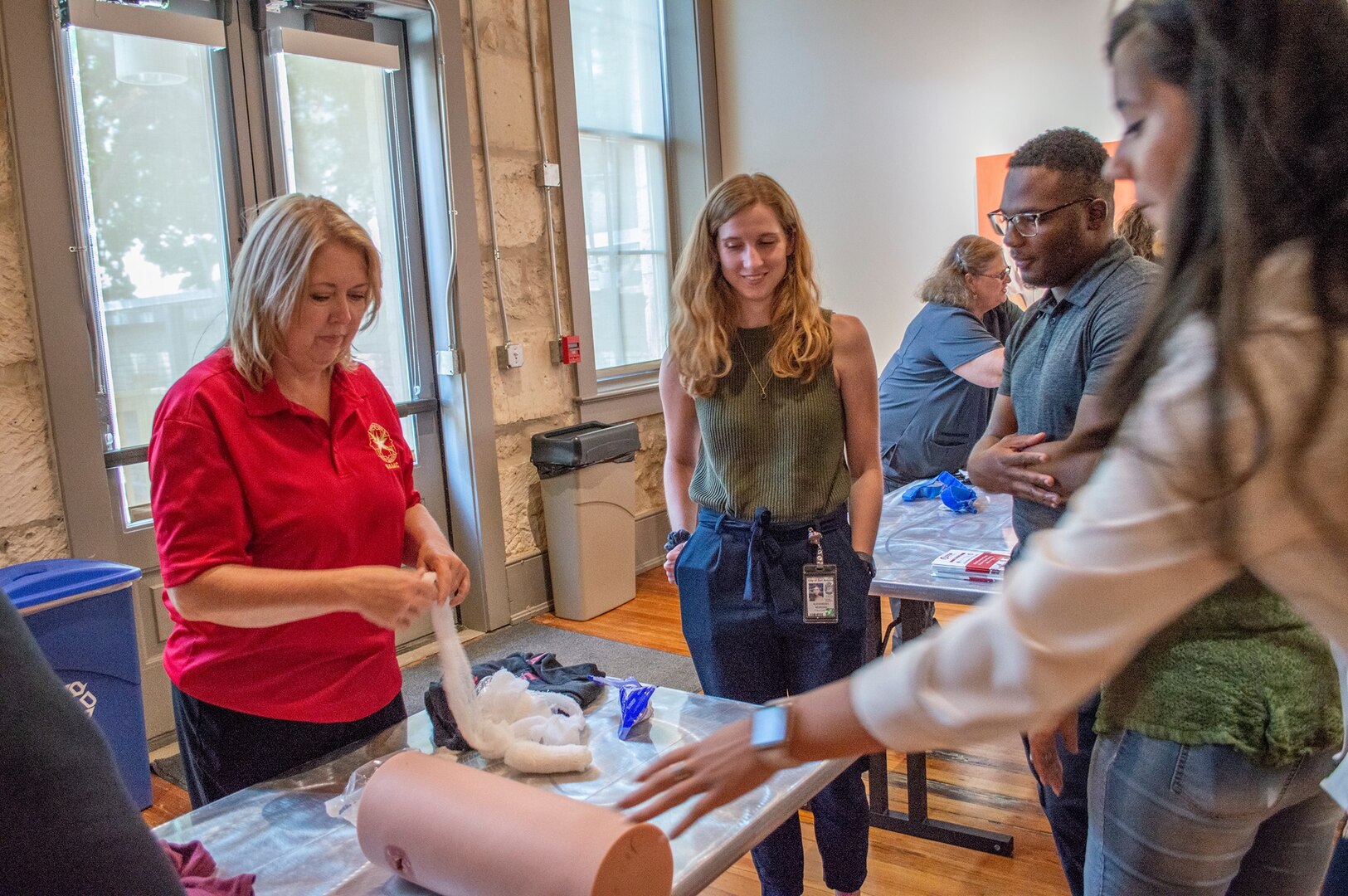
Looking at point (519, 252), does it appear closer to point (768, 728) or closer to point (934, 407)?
point (934, 407)

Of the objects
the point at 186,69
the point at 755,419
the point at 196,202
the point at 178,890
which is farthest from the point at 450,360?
the point at 178,890

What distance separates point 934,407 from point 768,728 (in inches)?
110

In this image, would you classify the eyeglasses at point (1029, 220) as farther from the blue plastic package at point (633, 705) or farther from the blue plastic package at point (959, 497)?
the blue plastic package at point (959, 497)

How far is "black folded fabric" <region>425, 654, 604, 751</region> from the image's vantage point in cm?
159

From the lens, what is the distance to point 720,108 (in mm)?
5801

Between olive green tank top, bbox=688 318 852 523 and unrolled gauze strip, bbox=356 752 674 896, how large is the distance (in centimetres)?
94

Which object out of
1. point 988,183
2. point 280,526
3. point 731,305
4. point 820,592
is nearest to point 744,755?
point 280,526

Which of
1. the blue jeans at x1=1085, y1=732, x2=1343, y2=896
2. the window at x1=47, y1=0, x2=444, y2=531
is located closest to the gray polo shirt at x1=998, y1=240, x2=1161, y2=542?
the blue jeans at x1=1085, y1=732, x2=1343, y2=896

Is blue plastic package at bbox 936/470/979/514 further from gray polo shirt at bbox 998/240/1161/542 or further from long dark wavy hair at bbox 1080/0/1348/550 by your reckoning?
long dark wavy hair at bbox 1080/0/1348/550

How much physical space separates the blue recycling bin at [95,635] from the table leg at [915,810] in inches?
78.3

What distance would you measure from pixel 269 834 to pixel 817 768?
2.46ft

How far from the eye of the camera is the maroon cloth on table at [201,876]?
1.14 metres

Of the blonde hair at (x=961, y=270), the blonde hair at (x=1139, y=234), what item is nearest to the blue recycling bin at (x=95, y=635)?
the blonde hair at (x=961, y=270)

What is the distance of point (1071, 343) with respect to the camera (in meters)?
1.72
